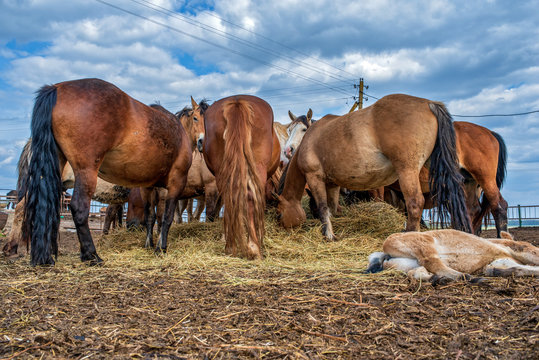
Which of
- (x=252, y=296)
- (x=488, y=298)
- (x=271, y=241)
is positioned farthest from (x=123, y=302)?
(x=271, y=241)

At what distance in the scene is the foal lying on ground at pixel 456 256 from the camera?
3211 millimetres

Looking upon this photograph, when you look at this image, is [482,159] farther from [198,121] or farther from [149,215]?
[149,215]

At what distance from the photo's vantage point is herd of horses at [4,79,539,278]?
13.6 feet

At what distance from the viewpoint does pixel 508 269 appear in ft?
10.5

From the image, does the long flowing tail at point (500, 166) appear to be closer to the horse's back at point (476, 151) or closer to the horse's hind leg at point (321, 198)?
the horse's back at point (476, 151)

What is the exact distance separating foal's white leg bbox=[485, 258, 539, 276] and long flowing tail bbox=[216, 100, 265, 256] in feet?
7.89

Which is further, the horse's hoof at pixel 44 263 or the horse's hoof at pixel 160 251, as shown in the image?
the horse's hoof at pixel 160 251

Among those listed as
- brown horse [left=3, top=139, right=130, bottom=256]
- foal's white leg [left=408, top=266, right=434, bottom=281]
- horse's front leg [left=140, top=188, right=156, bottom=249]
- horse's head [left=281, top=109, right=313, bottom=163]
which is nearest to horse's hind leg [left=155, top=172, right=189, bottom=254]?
horse's front leg [left=140, top=188, right=156, bottom=249]

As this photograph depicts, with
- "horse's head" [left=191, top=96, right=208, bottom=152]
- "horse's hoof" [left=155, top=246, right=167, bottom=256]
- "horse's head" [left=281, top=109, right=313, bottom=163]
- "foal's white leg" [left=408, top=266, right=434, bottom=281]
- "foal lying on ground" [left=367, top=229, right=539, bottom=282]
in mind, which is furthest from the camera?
"horse's head" [left=281, top=109, right=313, bottom=163]

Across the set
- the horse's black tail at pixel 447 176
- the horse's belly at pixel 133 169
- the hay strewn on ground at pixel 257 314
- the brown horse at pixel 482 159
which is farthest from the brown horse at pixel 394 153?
the horse's belly at pixel 133 169

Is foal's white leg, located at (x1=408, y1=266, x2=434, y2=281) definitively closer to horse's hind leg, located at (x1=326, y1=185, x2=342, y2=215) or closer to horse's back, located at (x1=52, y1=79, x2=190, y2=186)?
horse's back, located at (x1=52, y1=79, x2=190, y2=186)

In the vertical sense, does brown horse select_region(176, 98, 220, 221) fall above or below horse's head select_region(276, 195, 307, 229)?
above

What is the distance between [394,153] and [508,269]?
8.29ft

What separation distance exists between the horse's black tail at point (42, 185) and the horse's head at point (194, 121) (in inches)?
149
